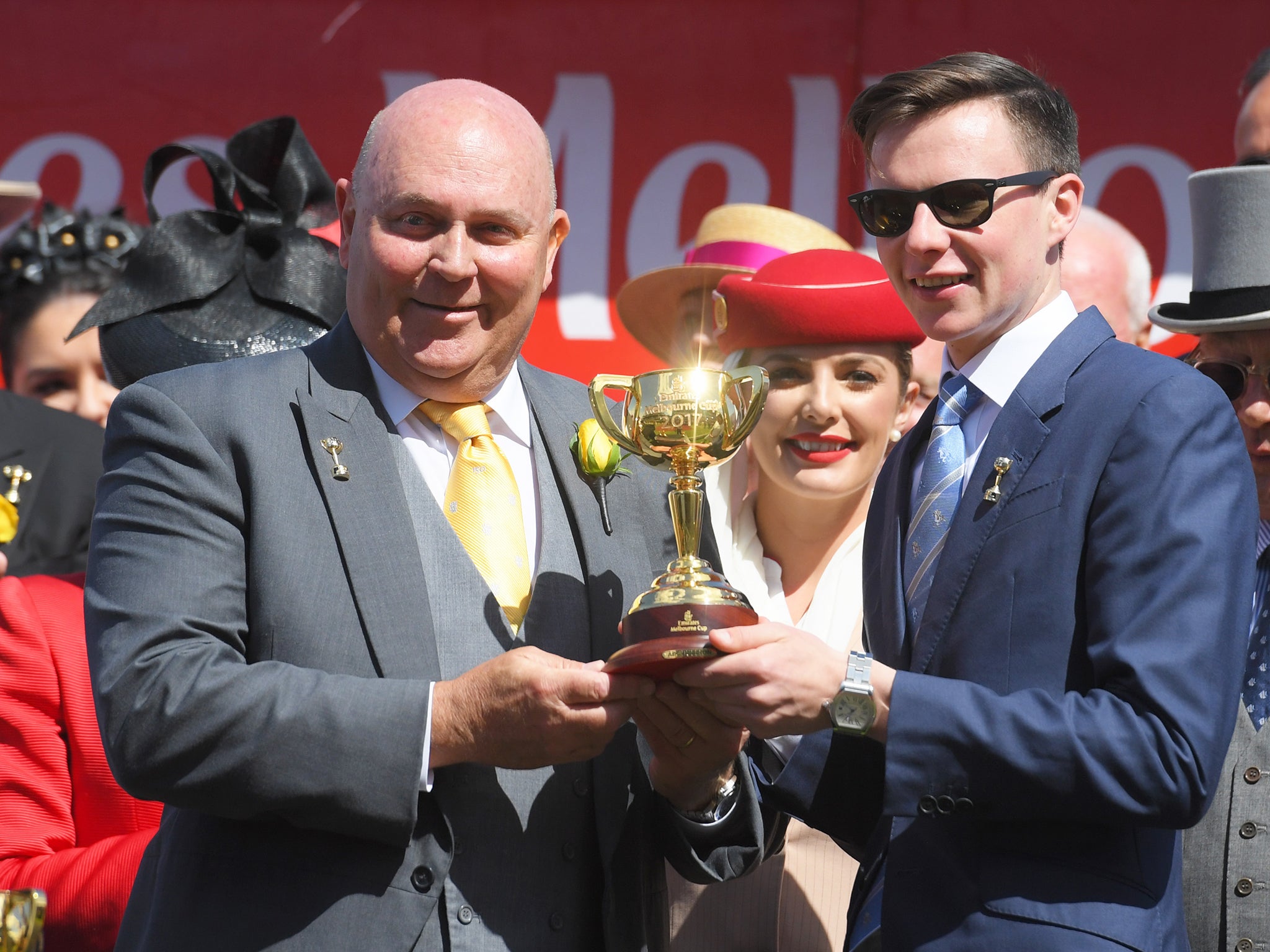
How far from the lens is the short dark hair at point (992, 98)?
2867 mm

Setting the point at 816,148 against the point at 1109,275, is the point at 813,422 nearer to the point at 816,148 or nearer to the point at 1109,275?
the point at 1109,275

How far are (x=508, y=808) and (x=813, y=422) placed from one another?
178 cm

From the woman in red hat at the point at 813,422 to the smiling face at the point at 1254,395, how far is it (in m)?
0.91

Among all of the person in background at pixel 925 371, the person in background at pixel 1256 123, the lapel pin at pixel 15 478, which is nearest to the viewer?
the lapel pin at pixel 15 478

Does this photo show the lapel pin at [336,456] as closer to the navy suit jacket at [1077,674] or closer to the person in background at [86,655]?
the person in background at [86,655]

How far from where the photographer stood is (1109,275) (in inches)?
216

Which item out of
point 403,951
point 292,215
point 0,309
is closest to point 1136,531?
point 403,951

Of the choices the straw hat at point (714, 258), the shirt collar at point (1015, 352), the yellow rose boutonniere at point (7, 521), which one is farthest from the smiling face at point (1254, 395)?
the yellow rose boutonniere at point (7, 521)

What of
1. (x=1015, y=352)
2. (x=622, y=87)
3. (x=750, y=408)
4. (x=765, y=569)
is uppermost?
(x=622, y=87)

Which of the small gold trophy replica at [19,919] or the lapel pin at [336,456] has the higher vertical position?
the lapel pin at [336,456]

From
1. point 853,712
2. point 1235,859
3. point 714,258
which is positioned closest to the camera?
point 853,712

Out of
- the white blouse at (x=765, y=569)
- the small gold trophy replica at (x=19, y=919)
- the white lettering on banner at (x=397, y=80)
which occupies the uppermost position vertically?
the white lettering on banner at (x=397, y=80)

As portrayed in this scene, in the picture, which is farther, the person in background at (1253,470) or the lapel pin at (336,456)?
the person in background at (1253,470)

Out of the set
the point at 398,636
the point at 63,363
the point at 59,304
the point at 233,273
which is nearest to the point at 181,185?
the point at 59,304
